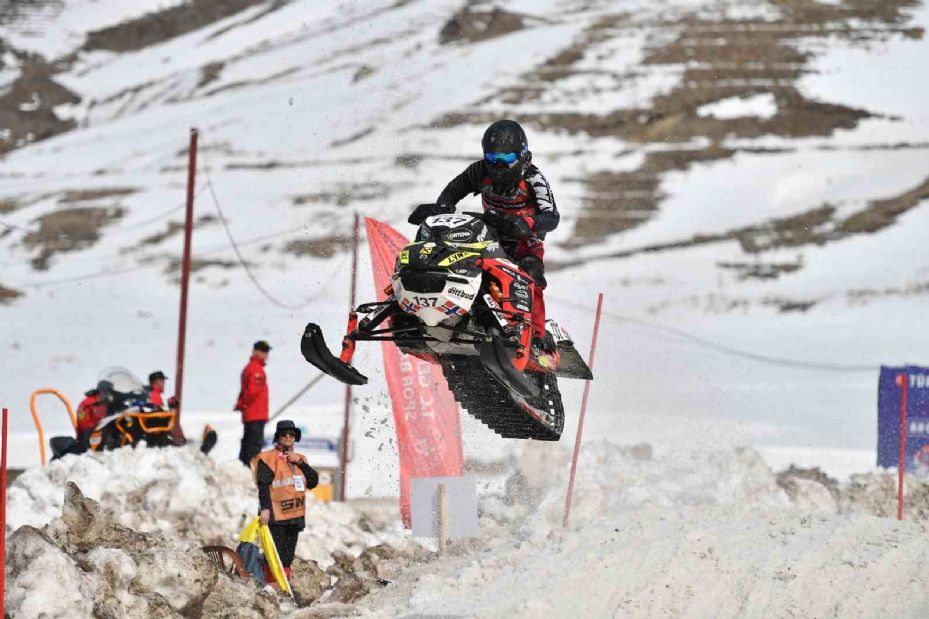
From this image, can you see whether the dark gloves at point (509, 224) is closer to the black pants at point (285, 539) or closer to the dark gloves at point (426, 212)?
the dark gloves at point (426, 212)

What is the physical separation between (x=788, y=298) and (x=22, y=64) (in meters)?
35.5

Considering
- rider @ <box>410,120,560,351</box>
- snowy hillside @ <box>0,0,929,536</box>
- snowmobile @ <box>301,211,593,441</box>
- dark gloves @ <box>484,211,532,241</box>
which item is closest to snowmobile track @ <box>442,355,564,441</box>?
snowmobile @ <box>301,211,593,441</box>

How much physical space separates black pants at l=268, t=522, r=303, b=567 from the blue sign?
6.50 metres

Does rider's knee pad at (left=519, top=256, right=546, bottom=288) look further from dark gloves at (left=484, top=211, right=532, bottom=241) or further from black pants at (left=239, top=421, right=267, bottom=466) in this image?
black pants at (left=239, top=421, right=267, bottom=466)

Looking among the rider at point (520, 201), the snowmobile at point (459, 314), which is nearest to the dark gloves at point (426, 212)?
the rider at point (520, 201)

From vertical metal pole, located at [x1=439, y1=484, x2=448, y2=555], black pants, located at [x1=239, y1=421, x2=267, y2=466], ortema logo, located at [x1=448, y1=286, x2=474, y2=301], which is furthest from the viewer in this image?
black pants, located at [x1=239, y1=421, x2=267, y2=466]

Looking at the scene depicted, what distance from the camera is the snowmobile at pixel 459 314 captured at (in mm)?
8453

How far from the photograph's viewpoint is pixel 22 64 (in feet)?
185

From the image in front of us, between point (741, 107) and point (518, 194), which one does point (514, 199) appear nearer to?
point (518, 194)

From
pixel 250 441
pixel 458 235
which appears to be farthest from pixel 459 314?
pixel 250 441

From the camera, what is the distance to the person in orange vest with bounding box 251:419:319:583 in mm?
9656

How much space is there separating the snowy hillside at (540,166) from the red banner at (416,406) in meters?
5.83

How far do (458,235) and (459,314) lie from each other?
52 centimetres

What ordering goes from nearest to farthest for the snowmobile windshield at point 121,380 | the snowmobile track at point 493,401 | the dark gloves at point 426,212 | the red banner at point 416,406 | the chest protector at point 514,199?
the dark gloves at point 426,212, the snowmobile track at point 493,401, the chest protector at point 514,199, the red banner at point 416,406, the snowmobile windshield at point 121,380
